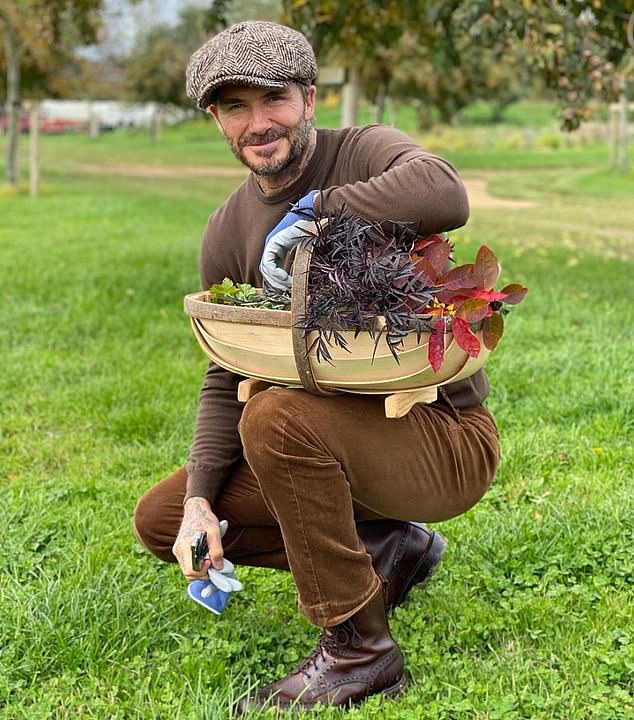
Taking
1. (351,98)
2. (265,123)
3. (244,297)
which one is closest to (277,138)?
(265,123)

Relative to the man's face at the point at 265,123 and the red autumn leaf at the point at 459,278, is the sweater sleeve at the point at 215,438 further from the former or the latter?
the red autumn leaf at the point at 459,278

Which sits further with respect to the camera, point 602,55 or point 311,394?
point 602,55

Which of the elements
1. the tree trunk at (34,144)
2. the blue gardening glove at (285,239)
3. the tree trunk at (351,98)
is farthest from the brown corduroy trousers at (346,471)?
the tree trunk at (34,144)

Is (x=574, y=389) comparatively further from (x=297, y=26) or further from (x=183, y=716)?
(x=297, y=26)

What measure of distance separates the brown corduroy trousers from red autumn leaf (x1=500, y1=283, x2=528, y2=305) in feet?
1.21

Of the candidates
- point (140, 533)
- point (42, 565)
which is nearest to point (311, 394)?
point (140, 533)

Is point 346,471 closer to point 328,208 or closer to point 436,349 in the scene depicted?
point 436,349

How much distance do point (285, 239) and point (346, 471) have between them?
20.2 inches

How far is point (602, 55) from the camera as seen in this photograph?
6.18 meters

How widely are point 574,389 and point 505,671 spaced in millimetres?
2146

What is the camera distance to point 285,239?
2.09m

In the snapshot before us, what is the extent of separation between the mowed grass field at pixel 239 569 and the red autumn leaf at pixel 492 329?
0.33 meters

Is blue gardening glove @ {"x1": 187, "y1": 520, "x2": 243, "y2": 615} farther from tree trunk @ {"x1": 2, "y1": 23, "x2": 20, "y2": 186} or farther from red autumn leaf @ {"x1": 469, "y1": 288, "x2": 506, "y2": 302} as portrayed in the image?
tree trunk @ {"x1": 2, "y1": 23, "x2": 20, "y2": 186}

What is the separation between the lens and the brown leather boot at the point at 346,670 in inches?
87.7
